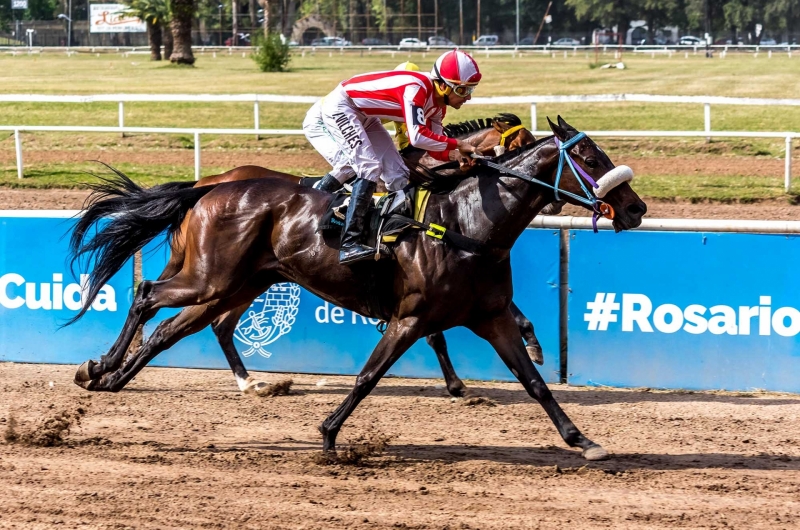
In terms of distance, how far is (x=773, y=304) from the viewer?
664 centimetres

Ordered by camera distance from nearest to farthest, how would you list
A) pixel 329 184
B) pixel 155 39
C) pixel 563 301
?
pixel 329 184, pixel 563 301, pixel 155 39

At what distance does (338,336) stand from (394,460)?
2.10 meters

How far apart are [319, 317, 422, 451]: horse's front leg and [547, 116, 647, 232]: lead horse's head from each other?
3.35 feet

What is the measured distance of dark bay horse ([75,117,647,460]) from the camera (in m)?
5.25

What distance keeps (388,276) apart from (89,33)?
69358 mm

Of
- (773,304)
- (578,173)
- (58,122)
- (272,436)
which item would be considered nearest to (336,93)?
(578,173)

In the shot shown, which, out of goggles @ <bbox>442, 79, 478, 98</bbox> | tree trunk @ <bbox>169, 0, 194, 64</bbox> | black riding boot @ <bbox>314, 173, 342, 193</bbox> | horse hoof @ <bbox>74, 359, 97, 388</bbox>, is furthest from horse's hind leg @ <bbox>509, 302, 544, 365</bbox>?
tree trunk @ <bbox>169, 0, 194, 64</bbox>

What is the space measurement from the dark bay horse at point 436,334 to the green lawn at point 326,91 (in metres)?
6.01

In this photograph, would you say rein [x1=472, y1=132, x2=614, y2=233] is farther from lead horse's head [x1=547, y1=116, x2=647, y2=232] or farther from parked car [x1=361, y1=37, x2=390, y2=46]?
parked car [x1=361, y1=37, x2=390, y2=46]

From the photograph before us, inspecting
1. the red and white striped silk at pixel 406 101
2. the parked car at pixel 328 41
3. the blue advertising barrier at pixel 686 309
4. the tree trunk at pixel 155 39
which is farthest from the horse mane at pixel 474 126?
the parked car at pixel 328 41

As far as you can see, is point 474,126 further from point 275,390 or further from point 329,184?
point 275,390

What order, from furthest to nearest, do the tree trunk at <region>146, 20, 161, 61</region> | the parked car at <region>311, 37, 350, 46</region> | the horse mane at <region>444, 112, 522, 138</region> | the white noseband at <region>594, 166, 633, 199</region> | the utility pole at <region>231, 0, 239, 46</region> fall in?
1. the parked car at <region>311, 37, 350, 46</region>
2. the utility pole at <region>231, 0, 239, 46</region>
3. the tree trunk at <region>146, 20, 161, 61</region>
4. the horse mane at <region>444, 112, 522, 138</region>
5. the white noseband at <region>594, 166, 633, 199</region>

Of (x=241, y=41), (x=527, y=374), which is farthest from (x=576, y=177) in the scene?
(x=241, y=41)

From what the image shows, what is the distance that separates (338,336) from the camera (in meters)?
7.38
